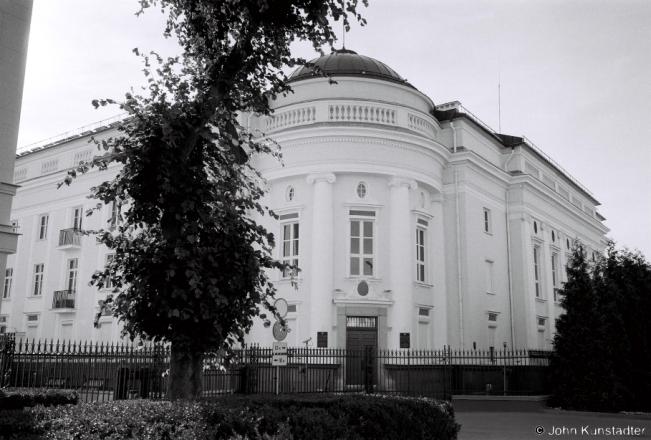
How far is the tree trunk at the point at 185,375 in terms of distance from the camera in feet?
27.7

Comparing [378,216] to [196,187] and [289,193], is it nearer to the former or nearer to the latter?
[289,193]

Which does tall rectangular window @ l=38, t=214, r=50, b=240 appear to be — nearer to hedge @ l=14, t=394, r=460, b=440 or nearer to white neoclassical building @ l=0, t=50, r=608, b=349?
white neoclassical building @ l=0, t=50, r=608, b=349

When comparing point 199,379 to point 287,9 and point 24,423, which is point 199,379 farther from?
point 287,9

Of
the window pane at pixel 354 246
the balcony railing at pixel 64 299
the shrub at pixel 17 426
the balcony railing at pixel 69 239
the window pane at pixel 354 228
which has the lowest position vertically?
the shrub at pixel 17 426

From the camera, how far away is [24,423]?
757 centimetres

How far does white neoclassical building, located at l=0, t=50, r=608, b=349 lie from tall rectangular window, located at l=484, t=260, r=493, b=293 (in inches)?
5.6

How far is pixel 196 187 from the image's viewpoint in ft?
28.2

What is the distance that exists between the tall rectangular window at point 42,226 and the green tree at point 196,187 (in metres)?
28.1

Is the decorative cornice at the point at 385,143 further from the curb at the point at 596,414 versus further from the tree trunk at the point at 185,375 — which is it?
the tree trunk at the point at 185,375

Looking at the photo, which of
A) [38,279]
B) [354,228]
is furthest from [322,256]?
[38,279]

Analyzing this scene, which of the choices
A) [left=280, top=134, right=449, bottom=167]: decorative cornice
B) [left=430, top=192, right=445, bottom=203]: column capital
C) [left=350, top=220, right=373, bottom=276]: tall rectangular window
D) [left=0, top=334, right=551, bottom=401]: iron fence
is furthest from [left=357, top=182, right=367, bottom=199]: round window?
[left=0, top=334, right=551, bottom=401]: iron fence

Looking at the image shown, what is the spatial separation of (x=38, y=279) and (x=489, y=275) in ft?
79.1

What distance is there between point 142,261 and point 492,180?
960 inches

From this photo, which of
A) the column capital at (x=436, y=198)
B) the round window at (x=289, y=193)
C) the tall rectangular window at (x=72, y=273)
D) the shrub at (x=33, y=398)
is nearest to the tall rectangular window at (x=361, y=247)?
the round window at (x=289, y=193)
